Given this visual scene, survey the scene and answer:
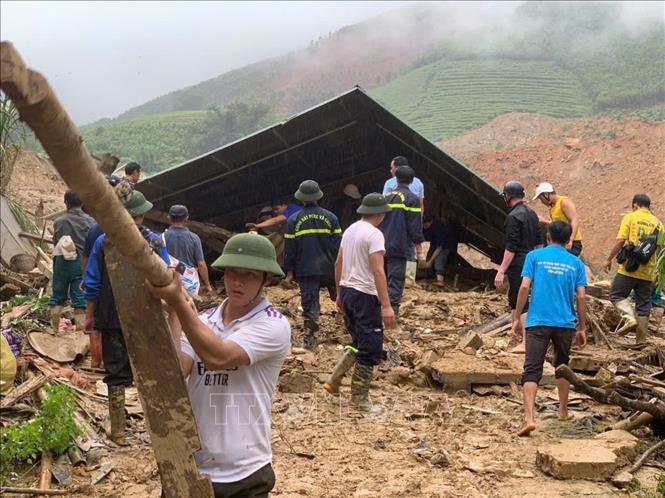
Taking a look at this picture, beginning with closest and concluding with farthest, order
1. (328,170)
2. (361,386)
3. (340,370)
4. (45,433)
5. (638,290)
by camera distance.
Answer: (45,433) → (361,386) → (340,370) → (638,290) → (328,170)

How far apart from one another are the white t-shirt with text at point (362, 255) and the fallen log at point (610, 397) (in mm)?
1760

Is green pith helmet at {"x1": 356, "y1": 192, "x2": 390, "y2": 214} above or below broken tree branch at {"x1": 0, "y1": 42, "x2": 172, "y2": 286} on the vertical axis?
below

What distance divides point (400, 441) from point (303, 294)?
3.08 m

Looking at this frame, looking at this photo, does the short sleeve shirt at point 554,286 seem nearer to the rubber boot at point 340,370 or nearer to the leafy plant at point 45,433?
the rubber boot at point 340,370

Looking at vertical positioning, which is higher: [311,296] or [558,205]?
[558,205]

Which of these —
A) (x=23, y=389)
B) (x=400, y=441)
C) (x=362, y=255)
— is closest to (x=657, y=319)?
(x=362, y=255)

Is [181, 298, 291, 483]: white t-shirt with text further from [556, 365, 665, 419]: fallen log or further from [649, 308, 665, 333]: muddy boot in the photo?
[649, 308, 665, 333]: muddy boot

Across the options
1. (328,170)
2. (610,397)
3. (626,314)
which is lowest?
(626,314)

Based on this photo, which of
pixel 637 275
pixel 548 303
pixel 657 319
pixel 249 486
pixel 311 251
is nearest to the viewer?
pixel 249 486

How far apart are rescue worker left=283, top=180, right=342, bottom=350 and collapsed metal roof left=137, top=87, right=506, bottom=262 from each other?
2.67m

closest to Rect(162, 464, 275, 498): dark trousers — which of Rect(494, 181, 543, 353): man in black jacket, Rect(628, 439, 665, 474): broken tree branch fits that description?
Rect(628, 439, 665, 474): broken tree branch

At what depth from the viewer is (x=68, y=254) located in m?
8.41

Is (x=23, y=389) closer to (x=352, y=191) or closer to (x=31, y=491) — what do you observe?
(x=31, y=491)

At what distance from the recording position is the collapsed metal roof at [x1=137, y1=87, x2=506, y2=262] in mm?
11781
